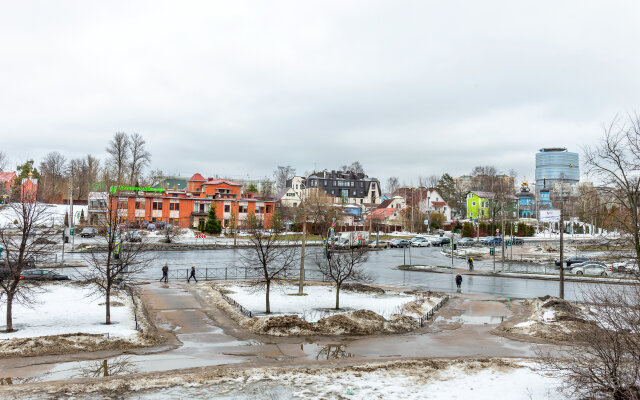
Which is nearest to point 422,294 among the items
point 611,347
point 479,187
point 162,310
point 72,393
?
point 162,310


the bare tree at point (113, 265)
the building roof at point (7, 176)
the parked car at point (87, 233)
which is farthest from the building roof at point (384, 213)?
the building roof at point (7, 176)

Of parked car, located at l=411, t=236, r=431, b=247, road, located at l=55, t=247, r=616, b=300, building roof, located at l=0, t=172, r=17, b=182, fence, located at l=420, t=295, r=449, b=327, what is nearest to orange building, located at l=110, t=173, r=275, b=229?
road, located at l=55, t=247, r=616, b=300

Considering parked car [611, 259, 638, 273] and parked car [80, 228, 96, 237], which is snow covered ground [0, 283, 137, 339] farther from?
parked car [80, 228, 96, 237]

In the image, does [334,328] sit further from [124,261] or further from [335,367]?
[124,261]

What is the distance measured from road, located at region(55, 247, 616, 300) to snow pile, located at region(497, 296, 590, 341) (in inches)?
62.9

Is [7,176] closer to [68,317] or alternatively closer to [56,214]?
[56,214]

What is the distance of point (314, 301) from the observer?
Answer: 31.0 m

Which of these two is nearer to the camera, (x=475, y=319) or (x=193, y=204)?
(x=475, y=319)

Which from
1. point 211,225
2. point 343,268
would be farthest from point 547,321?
point 211,225

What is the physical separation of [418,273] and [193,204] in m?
53.5

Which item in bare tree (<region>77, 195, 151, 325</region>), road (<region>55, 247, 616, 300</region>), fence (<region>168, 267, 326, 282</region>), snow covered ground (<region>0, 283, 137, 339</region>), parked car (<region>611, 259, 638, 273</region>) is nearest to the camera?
snow covered ground (<region>0, 283, 137, 339</region>)

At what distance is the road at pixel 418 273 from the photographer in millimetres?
39438

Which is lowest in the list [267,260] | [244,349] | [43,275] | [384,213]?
[244,349]

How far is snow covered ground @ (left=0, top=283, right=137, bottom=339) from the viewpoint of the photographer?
2122cm
